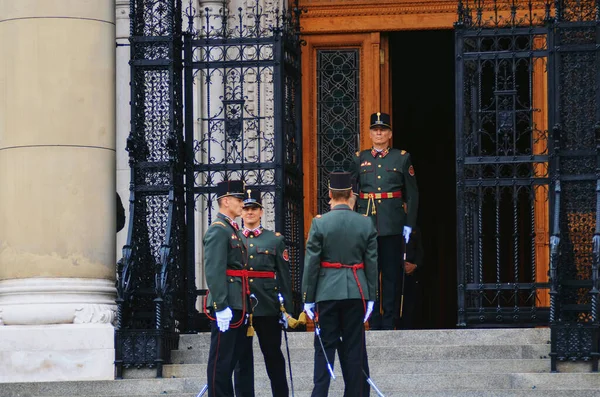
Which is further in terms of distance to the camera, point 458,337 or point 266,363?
point 458,337

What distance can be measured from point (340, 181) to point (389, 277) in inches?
128

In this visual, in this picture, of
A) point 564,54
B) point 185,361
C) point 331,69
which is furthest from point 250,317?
point 331,69

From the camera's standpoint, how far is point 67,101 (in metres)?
15.2

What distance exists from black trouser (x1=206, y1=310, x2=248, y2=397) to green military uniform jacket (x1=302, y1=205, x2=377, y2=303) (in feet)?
2.15

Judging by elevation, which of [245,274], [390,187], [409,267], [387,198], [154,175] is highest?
[154,175]

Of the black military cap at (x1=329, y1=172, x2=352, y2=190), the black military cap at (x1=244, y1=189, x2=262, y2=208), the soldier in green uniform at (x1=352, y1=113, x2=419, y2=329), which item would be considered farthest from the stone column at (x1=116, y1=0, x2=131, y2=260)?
the black military cap at (x1=329, y1=172, x2=352, y2=190)

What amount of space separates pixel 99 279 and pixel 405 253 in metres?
2.96

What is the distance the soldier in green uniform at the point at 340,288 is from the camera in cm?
1211

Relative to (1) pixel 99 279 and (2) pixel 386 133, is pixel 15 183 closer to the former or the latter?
(1) pixel 99 279

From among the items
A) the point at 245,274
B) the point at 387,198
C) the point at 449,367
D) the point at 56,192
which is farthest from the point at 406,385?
the point at 56,192

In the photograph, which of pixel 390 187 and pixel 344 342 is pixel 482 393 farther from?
pixel 390 187

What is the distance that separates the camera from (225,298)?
1220 centimetres

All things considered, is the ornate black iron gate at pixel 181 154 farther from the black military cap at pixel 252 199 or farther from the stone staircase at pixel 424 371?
the black military cap at pixel 252 199

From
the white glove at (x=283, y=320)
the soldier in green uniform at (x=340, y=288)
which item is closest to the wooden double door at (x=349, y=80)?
the white glove at (x=283, y=320)
